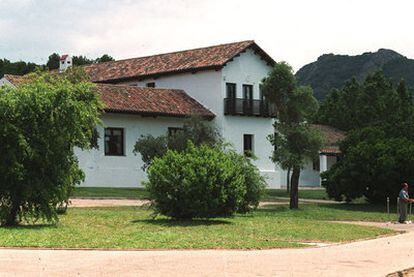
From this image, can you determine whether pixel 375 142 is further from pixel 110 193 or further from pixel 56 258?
pixel 56 258

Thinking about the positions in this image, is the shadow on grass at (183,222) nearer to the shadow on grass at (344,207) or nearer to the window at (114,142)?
the shadow on grass at (344,207)

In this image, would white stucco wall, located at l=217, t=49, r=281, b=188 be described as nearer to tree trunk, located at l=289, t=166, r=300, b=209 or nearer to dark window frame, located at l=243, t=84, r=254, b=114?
dark window frame, located at l=243, t=84, r=254, b=114

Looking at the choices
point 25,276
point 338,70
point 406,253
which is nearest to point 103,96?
point 406,253

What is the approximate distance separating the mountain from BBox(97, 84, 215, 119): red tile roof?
71.8 meters

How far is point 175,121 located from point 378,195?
16056mm

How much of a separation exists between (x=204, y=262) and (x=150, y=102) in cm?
3292

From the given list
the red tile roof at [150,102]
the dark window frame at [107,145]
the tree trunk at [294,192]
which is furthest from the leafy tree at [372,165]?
the dark window frame at [107,145]

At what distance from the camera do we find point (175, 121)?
153ft

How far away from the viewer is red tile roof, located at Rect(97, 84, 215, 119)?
43156 mm

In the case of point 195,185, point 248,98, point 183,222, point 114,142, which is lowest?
point 183,222

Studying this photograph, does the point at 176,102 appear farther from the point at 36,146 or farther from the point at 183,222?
the point at 36,146

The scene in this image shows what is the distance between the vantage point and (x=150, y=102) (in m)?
45.3

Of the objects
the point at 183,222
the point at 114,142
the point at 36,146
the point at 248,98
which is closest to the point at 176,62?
the point at 248,98

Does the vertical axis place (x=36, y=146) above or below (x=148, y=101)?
below
